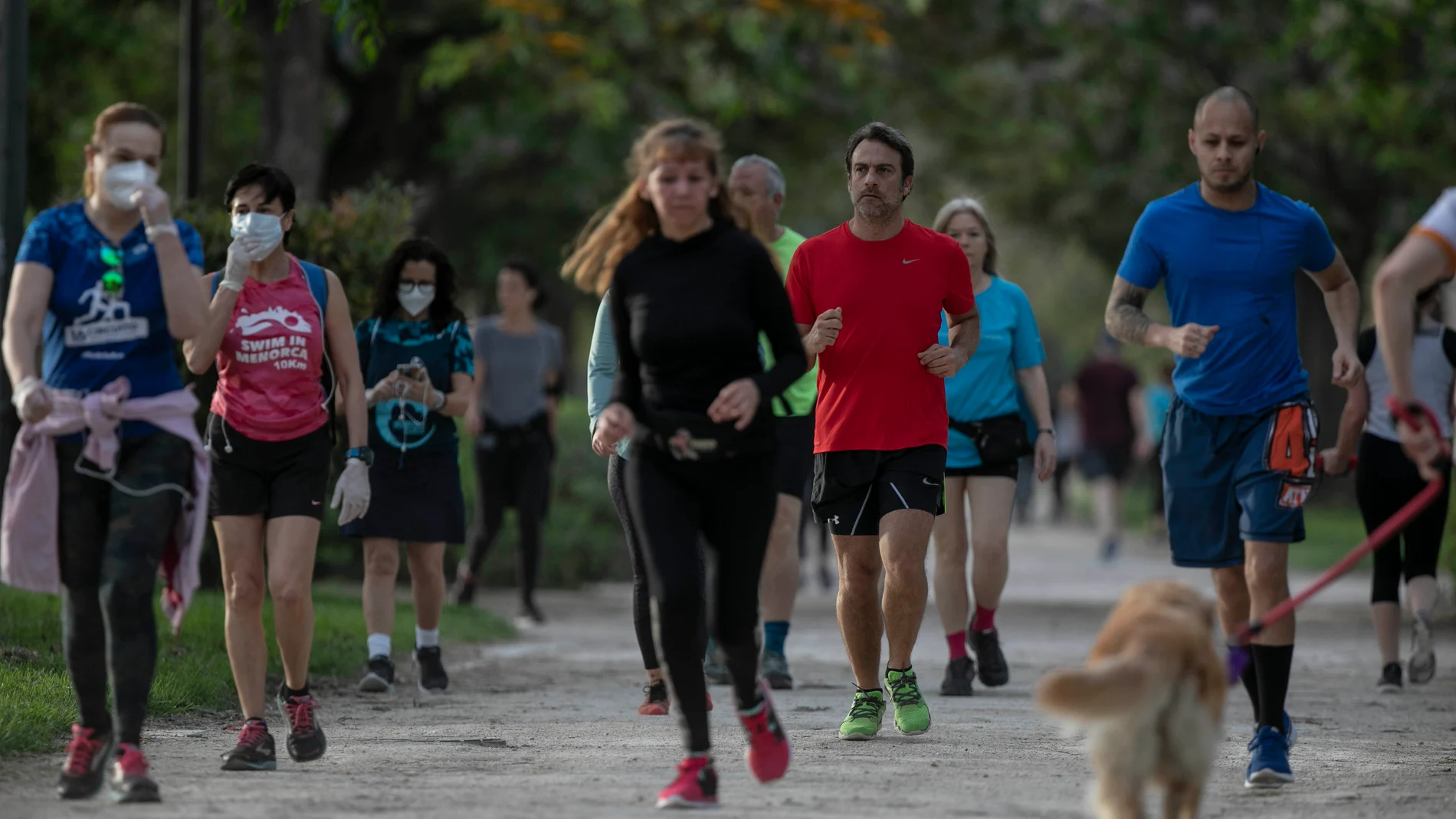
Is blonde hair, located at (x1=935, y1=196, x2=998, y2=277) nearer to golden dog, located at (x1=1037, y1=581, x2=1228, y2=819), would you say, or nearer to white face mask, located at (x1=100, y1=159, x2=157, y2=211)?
white face mask, located at (x1=100, y1=159, x2=157, y2=211)

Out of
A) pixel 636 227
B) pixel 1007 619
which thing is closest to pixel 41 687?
pixel 636 227

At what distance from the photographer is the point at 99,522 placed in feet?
19.1

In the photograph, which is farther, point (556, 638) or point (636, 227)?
point (556, 638)

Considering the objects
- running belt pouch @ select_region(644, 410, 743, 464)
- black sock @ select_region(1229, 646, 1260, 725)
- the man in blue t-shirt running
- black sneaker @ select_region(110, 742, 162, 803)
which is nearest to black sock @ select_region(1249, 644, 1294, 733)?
the man in blue t-shirt running

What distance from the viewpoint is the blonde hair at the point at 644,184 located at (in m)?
5.80

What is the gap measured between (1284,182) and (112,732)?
2172cm

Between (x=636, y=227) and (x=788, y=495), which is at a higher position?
(x=636, y=227)

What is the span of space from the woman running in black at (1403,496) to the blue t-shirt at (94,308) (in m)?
6.07

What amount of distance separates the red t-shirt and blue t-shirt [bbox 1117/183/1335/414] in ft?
2.87

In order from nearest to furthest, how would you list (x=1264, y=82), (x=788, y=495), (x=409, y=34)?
(x=788, y=495)
(x=409, y=34)
(x=1264, y=82)

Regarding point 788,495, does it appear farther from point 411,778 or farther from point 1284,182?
point 1284,182

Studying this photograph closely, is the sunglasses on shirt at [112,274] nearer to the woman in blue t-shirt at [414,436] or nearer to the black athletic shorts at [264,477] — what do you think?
the black athletic shorts at [264,477]

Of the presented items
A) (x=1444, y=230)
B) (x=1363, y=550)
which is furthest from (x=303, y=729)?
(x=1444, y=230)

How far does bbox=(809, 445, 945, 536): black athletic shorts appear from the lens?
710 cm
